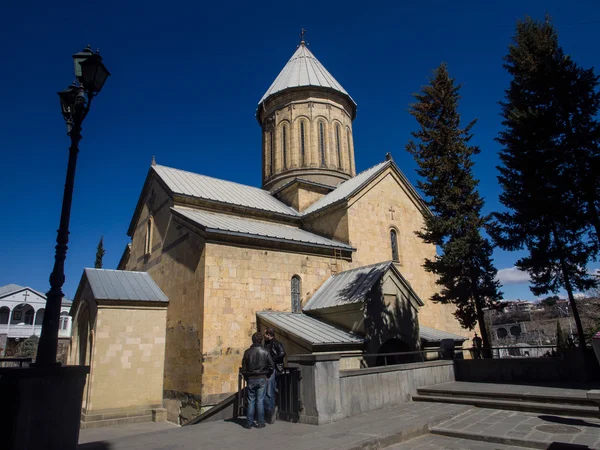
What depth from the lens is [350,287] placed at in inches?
471

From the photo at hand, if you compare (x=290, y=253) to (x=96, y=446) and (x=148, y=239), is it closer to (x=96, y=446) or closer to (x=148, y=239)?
(x=148, y=239)

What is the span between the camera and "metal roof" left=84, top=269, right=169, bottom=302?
1236 cm

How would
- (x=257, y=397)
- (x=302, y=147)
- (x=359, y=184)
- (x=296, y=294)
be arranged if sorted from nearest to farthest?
(x=257, y=397)
(x=296, y=294)
(x=359, y=184)
(x=302, y=147)

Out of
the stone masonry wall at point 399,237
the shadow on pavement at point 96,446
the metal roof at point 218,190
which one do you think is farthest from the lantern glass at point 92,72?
the stone masonry wall at point 399,237

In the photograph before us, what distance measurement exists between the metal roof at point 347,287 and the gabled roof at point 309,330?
2.21 ft

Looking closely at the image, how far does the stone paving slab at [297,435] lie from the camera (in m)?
4.87

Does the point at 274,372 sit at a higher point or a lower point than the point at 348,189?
lower

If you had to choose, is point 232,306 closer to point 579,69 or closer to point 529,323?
point 579,69

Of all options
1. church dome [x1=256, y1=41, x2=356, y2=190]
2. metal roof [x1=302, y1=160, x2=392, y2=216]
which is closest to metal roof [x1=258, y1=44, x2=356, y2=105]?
church dome [x1=256, y1=41, x2=356, y2=190]

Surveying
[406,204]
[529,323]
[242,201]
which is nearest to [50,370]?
[242,201]

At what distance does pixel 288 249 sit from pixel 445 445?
325 inches

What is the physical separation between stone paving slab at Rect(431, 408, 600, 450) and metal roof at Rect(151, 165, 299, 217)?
11075 mm

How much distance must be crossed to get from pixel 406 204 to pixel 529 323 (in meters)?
46.9

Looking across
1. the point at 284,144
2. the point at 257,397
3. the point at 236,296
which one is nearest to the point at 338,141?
the point at 284,144
